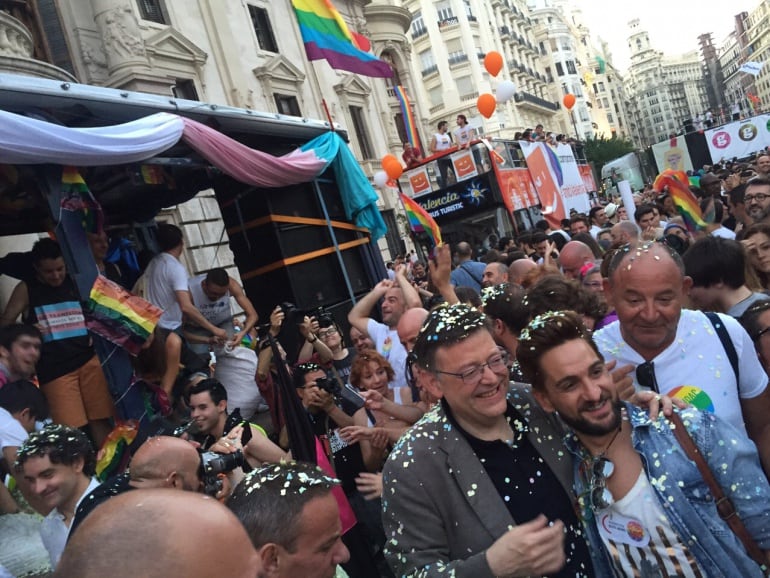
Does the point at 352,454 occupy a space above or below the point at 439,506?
below

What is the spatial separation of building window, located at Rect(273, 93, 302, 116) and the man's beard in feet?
60.4

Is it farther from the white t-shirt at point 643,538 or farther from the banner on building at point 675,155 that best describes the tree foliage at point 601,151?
Result: the white t-shirt at point 643,538

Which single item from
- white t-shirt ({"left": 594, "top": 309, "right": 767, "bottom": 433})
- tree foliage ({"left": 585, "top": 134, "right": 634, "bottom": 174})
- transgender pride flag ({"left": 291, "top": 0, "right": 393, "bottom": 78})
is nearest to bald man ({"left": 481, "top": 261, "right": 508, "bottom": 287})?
white t-shirt ({"left": 594, "top": 309, "right": 767, "bottom": 433})

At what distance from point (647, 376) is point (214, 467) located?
1.89m

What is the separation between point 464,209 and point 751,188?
10486mm

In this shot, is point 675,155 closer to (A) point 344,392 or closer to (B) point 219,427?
(A) point 344,392

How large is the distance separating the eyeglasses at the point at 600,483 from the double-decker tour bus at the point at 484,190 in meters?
13.3

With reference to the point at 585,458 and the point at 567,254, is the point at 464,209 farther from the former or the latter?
the point at 585,458

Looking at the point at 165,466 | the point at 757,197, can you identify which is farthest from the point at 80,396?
the point at 757,197

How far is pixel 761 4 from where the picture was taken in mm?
118625

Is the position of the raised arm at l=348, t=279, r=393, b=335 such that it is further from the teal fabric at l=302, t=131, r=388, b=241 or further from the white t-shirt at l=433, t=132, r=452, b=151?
the white t-shirt at l=433, t=132, r=452, b=151

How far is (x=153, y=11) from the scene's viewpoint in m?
14.8

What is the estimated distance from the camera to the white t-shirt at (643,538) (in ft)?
5.61

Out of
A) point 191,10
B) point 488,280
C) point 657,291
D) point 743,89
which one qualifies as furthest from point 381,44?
point 743,89
